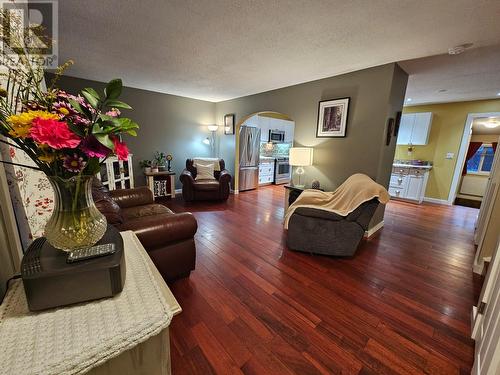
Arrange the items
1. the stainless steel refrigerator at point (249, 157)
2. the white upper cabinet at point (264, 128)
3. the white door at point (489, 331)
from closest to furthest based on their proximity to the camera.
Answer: the white door at point (489, 331) → the stainless steel refrigerator at point (249, 157) → the white upper cabinet at point (264, 128)

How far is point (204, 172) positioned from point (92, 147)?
13.1 ft

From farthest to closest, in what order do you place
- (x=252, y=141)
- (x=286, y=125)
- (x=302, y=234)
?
1. (x=286, y=125)
2. (x=252, y=141)
3. (x=302, y=234)

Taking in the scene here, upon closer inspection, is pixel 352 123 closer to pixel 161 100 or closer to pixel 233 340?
pixel 233 340

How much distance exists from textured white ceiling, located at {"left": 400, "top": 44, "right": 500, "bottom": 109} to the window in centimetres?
204

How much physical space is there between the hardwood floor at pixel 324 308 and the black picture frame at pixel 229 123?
296cm

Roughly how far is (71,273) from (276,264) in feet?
6.26

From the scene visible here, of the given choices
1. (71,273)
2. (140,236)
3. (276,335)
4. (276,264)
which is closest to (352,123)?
(276,264)

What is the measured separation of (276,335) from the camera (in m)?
1.41

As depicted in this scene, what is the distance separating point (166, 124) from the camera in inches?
185

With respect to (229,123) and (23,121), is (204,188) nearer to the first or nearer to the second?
(229,123)

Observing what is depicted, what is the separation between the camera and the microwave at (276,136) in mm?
6371

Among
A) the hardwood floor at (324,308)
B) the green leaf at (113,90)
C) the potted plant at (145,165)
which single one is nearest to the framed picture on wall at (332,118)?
the hardwood floor at (324,308)

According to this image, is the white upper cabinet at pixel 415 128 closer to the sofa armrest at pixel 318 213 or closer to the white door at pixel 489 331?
the sofa armrest at pixel 318 213

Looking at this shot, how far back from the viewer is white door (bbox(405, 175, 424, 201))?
4.76 meters
